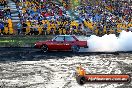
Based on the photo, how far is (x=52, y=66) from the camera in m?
18.8

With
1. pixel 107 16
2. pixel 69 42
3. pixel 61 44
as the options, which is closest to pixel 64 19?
pixel 107 16

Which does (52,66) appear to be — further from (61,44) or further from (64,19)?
(64,19)

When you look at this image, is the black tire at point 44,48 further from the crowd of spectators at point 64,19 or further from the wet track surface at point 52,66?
the crowd of spectators at point 64,19

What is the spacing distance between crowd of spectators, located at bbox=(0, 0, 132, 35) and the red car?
781cm

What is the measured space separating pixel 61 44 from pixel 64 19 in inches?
440

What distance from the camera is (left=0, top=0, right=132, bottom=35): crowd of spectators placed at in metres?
31.5

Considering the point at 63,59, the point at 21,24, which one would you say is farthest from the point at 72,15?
the point at 63,59

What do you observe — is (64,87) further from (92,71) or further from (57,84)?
(92,71)

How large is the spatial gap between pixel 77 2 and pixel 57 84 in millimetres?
27502

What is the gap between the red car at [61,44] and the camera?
2333cm

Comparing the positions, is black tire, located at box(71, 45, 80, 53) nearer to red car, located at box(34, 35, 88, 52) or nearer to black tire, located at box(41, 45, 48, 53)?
red car, located at box(34, 35, 88, 52)

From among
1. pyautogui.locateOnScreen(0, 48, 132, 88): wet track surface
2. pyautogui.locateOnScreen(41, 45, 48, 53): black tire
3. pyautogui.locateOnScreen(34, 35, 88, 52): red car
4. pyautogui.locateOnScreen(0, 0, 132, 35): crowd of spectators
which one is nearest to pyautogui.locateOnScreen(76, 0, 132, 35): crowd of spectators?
pyautogui.locateOnScreen(0, 0, 132, 35): crowd of spectators

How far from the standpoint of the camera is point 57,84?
49.1 ft

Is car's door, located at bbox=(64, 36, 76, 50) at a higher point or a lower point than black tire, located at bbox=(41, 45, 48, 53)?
higher
